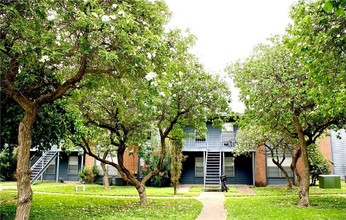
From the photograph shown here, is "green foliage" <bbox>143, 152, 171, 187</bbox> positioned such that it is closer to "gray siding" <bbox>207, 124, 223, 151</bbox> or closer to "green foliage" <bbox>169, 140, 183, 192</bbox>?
"gray siding" <bbox>207, 124, 223, 151</bbox>

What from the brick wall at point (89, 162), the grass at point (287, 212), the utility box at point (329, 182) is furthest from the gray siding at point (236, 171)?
the grass at point (287, 212)

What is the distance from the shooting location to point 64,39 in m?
8.88

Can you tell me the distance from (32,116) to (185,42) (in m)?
6.24

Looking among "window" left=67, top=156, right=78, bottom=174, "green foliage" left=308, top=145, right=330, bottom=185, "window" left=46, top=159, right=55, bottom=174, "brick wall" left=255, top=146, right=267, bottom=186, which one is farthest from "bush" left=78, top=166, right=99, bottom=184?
"green foliage" left=308, top=145, right=330, bottom=185

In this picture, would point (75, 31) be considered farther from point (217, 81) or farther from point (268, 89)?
point (268, 89)

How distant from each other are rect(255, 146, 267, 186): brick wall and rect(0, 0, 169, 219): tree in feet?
73.3

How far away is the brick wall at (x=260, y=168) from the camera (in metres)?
29.1

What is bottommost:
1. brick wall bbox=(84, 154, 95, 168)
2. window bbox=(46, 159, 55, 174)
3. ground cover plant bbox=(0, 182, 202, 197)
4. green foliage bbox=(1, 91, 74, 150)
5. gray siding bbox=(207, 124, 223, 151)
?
ground cover plant bbox=(0, 182, 202, 197)

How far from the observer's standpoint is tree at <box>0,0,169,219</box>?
7.43 m

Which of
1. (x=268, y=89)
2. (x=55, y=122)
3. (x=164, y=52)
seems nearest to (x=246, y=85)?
(x=268, y=89)

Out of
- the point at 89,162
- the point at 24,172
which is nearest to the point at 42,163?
the point at 89,162

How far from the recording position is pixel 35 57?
325 inches

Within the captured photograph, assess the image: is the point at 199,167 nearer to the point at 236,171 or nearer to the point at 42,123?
the point at 236,171

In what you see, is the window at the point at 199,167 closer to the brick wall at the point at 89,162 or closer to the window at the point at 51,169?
the brick wall at the point at 89,162
